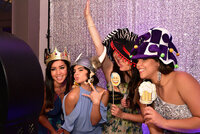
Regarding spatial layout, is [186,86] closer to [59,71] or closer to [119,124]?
[119,124]

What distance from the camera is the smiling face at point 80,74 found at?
2148 mm

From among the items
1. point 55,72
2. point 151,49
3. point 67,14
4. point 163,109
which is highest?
point 67,14

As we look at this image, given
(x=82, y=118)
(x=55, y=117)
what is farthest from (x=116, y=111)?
(x=55, y=117)

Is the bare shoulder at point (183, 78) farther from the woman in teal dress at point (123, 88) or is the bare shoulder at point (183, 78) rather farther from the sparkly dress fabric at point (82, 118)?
the sparkly dress fabric at point (82, 118)

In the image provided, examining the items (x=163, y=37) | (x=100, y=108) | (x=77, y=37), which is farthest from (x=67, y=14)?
(x=163, y=37)

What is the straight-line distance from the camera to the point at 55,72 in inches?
98.0

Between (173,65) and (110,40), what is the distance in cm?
79

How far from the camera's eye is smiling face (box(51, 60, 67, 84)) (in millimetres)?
2475

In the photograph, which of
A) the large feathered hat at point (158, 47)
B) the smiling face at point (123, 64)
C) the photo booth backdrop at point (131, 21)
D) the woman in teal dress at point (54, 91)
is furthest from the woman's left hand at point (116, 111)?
the photo booth backdrop at point (131, 21)

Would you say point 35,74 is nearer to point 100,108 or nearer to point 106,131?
point 100,108

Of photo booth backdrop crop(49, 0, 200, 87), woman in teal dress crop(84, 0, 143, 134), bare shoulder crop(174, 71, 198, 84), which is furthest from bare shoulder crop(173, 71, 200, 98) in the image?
photo booth backdrop crop(49, 0, 200, 87)

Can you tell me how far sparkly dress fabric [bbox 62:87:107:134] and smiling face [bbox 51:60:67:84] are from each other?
1.56ft

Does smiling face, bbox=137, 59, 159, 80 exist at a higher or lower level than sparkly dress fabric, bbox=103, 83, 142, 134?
higher

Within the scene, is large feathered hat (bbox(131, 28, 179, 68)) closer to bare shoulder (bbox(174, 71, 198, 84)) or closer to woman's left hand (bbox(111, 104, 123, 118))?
bare shoulder (bbox(174, 71, 198, 84))
